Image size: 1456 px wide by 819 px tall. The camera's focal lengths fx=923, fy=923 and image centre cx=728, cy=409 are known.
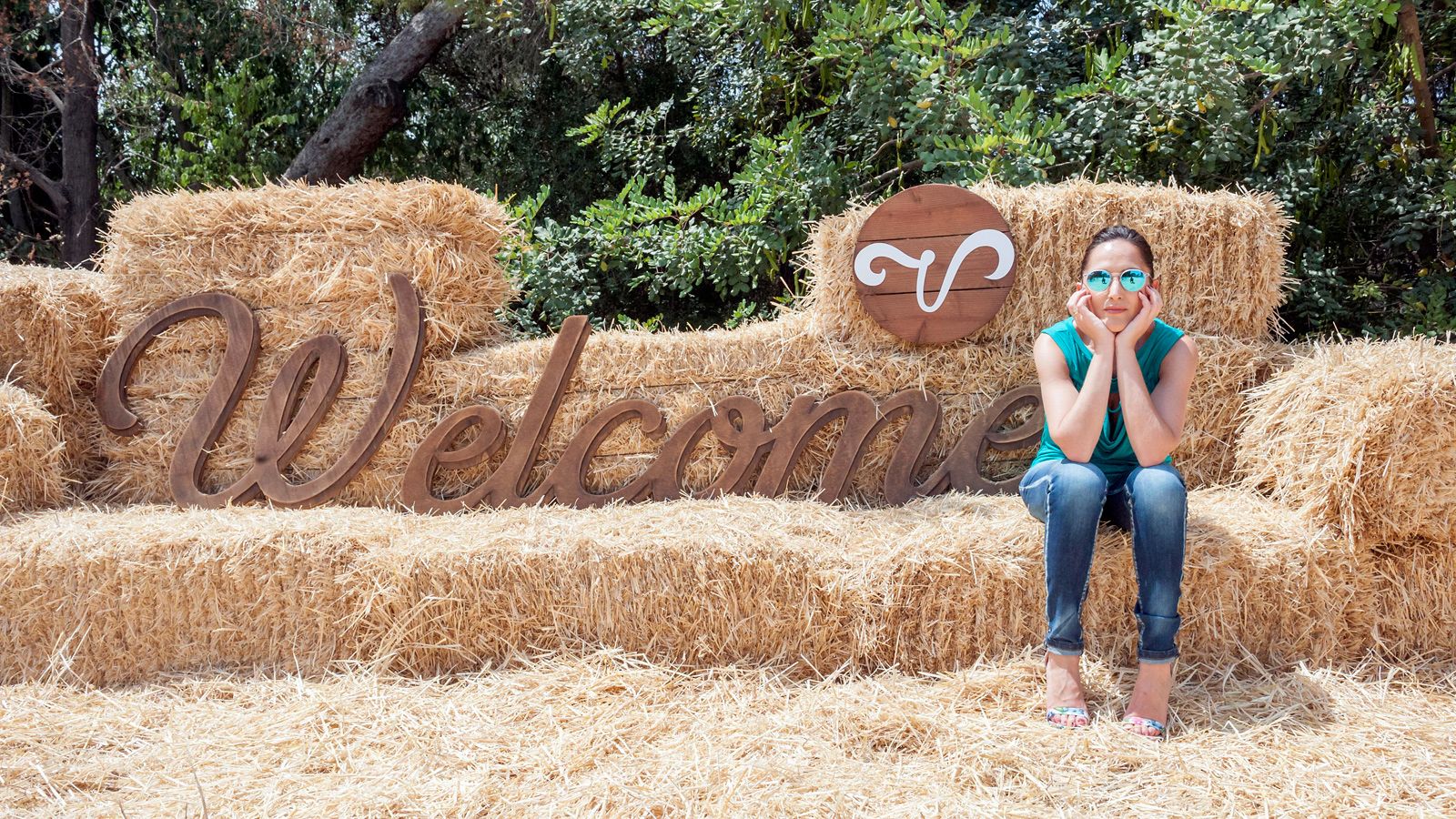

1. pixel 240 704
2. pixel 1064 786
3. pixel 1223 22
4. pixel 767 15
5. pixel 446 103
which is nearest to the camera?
pixel 1064 786

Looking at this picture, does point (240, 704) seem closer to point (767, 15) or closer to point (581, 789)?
point (581, 789)

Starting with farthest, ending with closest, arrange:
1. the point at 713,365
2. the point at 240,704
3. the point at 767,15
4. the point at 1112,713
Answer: the point at 767,15 < the point at 713,365 < the point at 240,704 < the point at 1112,713

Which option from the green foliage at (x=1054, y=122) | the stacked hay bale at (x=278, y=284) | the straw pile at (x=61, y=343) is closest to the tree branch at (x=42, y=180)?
the green foliage at (x=1054, y=122)

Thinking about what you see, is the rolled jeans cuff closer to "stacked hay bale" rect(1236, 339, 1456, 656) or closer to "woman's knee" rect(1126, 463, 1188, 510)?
"woman's knee" rect(1126, 463, 1188, 510)

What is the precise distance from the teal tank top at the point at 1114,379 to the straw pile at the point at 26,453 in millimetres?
2771

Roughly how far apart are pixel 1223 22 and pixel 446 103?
522 cm

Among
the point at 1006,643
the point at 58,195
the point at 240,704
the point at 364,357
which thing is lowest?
the point at 240,704

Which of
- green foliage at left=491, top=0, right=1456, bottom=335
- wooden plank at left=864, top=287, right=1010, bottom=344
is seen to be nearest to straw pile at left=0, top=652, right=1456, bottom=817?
wooden plank at left=864, top=287, right=1010, bottom=344

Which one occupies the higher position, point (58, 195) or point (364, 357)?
point (58, 195)

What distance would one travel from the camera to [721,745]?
6.18ft

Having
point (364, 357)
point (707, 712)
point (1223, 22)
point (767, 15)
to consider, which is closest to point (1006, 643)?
point (707, 712)

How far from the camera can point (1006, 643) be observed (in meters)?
2.24

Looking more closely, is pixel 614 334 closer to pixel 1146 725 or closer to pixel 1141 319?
pixel 1141 319

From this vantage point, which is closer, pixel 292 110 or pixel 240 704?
pixel 240 704
